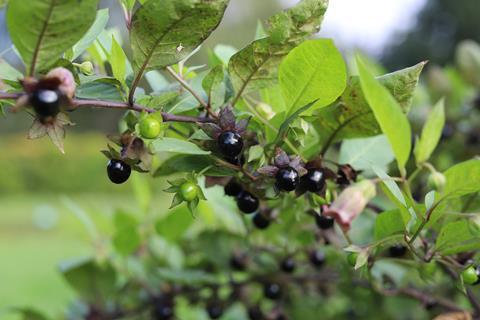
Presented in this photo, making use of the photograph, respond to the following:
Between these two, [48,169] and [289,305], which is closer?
[289,305]

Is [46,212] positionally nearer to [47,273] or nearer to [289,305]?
[289,305]

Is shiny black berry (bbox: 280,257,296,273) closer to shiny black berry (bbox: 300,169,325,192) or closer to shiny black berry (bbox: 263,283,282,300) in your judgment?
shiny black berry (bbox: 263,283,282,300)

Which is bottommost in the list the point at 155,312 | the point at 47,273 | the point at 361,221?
the point at 47,273

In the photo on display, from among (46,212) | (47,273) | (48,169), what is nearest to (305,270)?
(46,212)

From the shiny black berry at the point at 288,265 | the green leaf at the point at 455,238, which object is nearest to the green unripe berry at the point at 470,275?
the green leaf at the point at 455,238

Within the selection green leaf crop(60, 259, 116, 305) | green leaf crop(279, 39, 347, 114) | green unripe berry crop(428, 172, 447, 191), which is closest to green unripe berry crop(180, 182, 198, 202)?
green leaf crop(279, 39, 347, 114)
